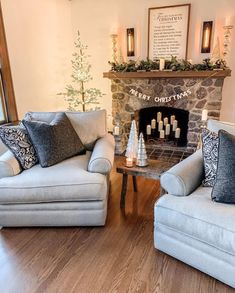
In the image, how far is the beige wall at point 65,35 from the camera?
329 centimetres

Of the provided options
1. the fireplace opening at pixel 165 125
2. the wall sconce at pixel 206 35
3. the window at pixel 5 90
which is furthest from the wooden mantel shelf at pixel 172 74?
the window at pixel 5 90

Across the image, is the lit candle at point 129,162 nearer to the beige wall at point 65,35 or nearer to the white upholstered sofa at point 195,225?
the white upholstered sofa at point 195,225

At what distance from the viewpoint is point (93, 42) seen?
4.14 metres

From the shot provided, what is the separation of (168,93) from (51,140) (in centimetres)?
215

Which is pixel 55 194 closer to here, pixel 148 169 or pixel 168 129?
pixel 148 169

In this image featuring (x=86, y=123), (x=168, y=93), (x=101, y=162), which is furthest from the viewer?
(x=168, y=93)

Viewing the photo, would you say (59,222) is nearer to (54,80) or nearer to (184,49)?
(54,80)

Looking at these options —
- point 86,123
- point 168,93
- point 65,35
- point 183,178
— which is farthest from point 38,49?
point 183,178

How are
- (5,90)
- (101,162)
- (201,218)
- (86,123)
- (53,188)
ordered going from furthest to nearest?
(5,90), (86,123), (101,162), (53,188), (201,218)

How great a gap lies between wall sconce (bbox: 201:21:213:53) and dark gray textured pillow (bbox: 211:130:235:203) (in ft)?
7.61

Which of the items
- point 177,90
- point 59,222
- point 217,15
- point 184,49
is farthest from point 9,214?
point 217,15

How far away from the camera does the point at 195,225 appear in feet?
4.96

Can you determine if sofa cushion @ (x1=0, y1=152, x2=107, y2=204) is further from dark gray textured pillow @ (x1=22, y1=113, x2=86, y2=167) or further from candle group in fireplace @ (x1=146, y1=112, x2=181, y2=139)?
candle group in fireplace @ (x1=146, y1=112, x2=181, y2=139)

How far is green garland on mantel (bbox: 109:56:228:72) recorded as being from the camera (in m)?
3.30
